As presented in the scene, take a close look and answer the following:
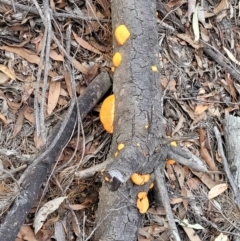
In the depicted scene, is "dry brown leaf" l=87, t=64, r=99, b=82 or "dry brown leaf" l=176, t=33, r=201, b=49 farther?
"dry brown leaf" l=176, t=33, r=201, b=49

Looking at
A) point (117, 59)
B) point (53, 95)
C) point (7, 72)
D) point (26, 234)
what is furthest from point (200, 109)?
point (26, 234)

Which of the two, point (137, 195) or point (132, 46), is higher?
point (132, 46)

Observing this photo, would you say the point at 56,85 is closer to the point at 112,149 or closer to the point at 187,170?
the point at 112,149

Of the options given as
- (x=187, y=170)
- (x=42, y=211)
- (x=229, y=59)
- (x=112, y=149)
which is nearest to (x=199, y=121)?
(x=187, y=170)

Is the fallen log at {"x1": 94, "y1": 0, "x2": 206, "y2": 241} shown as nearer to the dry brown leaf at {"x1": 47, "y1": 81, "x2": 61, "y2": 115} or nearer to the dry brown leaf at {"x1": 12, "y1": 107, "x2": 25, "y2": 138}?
the dry brown leaf at {"x1": 47, "y1": 81, "x2": 61, "y2": 115}

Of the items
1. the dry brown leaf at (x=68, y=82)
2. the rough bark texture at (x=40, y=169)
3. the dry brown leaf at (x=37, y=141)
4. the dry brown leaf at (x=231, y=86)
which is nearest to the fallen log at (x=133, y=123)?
the rough bark texture at (x=40, y=169)

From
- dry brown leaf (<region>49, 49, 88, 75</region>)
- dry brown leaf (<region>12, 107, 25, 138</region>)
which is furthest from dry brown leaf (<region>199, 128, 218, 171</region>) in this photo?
dry brown leaf (<region>12, 107, 25, 138</region>)
